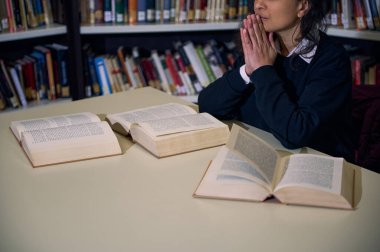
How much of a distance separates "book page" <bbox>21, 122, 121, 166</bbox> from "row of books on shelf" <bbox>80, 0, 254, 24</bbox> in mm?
1365

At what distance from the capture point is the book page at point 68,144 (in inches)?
51.6

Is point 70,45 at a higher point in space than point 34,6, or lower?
lower

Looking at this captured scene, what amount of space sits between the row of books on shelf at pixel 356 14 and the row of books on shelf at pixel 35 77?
1.34 m

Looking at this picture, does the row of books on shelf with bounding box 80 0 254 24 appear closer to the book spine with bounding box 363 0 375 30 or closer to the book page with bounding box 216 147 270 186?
the book spine with bounding box 363 0 375 30

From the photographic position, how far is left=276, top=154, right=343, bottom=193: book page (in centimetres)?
111

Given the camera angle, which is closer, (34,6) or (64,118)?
(64,118)

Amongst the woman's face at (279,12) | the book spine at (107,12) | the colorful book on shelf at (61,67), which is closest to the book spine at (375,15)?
the woman's face at (279,12)

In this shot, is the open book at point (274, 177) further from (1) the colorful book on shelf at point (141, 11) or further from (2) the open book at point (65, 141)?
(1) the colorful book on shelf at point (141, 11)

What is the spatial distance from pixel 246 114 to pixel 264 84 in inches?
10.1

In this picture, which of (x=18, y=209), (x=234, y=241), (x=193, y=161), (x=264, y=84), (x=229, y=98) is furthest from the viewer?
(x=229, y=98)

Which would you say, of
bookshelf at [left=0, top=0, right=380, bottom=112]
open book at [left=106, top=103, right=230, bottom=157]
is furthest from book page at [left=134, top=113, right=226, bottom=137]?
bookshelf at [left=0, top=0, right=380, bottom=112]

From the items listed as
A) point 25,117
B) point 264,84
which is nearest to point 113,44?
point 25,117

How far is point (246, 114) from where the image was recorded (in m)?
1.68

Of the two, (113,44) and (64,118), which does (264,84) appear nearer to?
(64,118)
